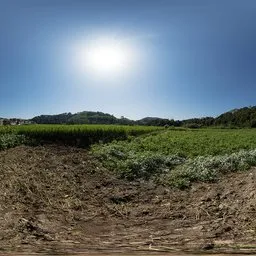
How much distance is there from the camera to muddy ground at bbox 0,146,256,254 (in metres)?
5.23

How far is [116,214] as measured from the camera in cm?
853

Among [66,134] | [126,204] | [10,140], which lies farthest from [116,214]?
[66,134]

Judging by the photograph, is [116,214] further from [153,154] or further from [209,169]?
[153,154]

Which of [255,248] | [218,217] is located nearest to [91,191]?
[218,217]

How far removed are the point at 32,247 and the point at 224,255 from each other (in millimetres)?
2371

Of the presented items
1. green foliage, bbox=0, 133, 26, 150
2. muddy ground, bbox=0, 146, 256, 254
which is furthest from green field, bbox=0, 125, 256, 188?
muddy ground, bbox=0, 146, 256, 254

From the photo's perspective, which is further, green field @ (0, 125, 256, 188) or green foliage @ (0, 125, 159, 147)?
green foliage @ (0, 125, 159, 147)

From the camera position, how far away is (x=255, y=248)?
4441 millimetres

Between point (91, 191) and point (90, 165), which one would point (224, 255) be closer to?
point (91, 191)

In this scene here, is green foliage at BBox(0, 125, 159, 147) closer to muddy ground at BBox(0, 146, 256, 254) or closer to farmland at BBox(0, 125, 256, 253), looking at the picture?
farmland at BBox(0, 125, 256, 253)

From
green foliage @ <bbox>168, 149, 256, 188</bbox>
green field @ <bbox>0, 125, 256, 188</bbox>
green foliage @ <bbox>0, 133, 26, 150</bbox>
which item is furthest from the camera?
green foliage @ <bbox>0, 133, 26, 150</bbox>

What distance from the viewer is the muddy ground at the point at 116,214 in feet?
17.1

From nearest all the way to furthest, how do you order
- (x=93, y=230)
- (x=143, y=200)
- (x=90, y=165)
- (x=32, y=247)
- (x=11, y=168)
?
(x=32, y=247) < (x=93, y=230) < (x=143, y=200) < (x=11, y=168) < (x=90, y=165)

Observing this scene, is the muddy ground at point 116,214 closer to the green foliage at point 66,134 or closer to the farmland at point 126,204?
the farmland at point 126,204
